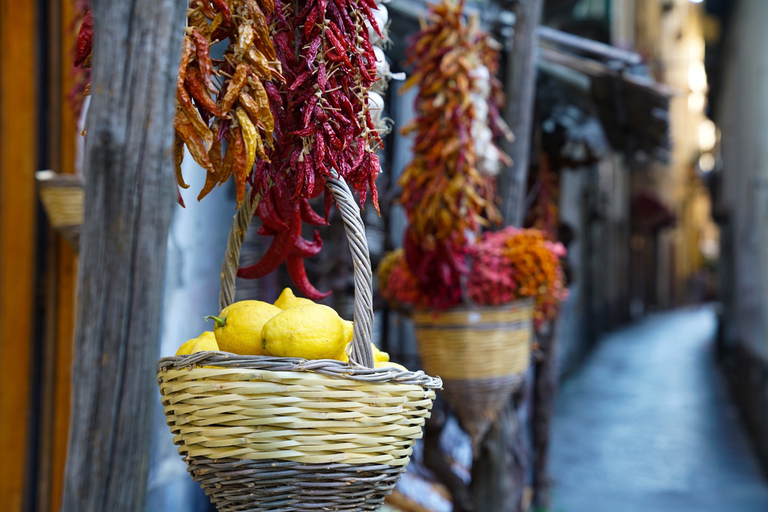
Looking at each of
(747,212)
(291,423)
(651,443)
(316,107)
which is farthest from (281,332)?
(747,212)

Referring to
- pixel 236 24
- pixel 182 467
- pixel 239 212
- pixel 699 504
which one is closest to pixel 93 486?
pixel 239 212

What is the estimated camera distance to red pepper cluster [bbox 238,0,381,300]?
1.31 meters

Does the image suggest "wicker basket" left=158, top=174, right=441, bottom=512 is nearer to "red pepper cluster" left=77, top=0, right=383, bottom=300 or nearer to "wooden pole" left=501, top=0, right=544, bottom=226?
"red pepper cluster" left=77, top=0, right=383, bottom=300

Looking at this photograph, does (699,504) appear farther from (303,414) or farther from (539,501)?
(303,414)

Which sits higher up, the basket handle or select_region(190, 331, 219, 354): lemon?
the basket handle

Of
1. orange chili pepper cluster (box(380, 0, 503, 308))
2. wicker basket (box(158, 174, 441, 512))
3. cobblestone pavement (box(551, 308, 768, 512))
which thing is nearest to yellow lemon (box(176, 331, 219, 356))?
wicker basket (box(158, 174, 441, 512))

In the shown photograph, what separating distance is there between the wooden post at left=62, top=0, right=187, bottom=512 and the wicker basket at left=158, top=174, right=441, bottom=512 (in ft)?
0.52

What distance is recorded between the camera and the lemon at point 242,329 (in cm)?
122

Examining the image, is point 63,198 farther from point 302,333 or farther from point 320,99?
point 302,333

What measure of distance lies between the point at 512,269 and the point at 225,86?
5.84 feet

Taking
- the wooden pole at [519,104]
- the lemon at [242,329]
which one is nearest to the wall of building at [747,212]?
the wooden pole at [519,104]

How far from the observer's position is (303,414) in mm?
1092

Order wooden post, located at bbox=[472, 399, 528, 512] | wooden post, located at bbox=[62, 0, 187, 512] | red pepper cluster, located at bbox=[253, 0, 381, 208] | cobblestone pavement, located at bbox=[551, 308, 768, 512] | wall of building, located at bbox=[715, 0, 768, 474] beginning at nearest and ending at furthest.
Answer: wooden post, located at bbox=[62, 0, 187, 512] < red pepper cluster, located at bbox=[253, 0, 381, 208] < wooden post, located at bbox=[472, 399, 528, 512] < cobblestone pavement, located at bbox=[551, 308, 768, 512] < wall of building, located at bbox=[715, 0, 768, 474]

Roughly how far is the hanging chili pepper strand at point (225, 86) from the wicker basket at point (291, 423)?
0.31 meters
